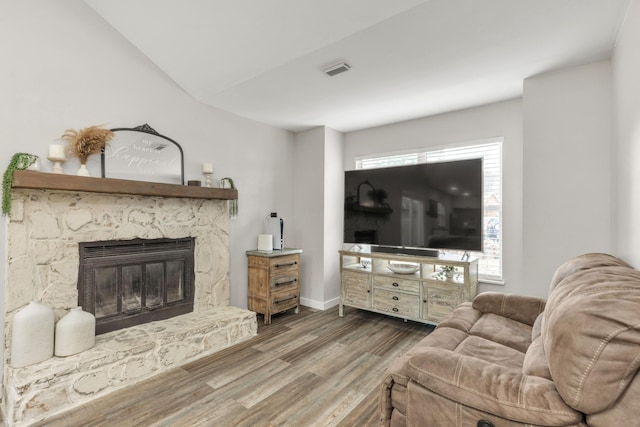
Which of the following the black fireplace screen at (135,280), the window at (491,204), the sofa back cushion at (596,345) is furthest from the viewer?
the window at (491,204)

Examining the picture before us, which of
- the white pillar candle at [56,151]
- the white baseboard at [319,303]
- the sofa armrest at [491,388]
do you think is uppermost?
the white pillar candle at [56,151]

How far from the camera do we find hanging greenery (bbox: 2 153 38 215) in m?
2.08

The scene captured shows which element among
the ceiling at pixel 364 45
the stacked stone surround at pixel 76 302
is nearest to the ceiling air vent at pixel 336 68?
the ceiling at pixel 364 45

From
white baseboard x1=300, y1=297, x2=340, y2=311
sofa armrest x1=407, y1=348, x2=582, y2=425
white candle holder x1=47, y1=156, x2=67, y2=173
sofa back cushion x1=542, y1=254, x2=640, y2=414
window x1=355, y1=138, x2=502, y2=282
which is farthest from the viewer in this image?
white baseboard x1=300, y1=297, x2=340, y2=311

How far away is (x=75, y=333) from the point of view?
2205 mm

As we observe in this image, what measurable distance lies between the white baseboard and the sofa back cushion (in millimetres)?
3163

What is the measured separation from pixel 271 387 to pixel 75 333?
1.45 metres

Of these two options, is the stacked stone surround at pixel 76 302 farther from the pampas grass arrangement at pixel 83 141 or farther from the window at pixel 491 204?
the window at pixel 491 204

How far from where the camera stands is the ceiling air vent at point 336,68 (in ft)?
8.16

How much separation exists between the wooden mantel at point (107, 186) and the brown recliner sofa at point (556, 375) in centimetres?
238

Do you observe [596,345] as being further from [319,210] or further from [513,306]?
A: [319,210]

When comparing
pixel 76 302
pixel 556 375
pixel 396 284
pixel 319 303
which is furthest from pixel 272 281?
pixel 556 375

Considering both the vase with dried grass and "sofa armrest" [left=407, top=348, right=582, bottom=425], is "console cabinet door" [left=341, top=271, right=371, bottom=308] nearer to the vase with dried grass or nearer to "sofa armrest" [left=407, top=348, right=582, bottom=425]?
"sofa armrest" [left=407, top=348, right=582, bottom=425]

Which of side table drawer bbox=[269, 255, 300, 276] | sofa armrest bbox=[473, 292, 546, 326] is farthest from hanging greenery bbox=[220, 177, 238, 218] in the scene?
sofa armrest bbox=[473, 292, 546, 326]
